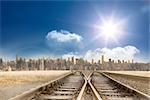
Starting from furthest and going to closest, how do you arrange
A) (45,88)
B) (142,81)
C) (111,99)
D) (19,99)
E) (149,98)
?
(142,81) < (45,88) < (111,99) < (149,98) < (19,99)

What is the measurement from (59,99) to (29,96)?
91cm

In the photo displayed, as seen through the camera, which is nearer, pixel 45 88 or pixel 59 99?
pixel 59 99

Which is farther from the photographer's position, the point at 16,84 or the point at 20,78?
the point at 20,78

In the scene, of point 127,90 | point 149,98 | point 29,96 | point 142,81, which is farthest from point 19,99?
point 142,81

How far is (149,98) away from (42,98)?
10.8 ft

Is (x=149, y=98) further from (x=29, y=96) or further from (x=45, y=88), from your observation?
(x=45, y=88)

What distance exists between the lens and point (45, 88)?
1254cm

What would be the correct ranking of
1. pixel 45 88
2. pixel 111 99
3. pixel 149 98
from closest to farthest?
pixel 149 98 → pixel 111 99 → pixel 45 88

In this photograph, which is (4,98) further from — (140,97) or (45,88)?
(140,97)

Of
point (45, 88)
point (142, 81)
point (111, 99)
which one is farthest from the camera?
point (142, 81)

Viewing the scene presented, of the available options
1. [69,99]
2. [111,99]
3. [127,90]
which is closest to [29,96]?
[69,99]

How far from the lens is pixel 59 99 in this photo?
30.6 feet

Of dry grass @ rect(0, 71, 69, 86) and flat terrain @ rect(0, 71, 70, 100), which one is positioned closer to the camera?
flat terrain @ rect(0, 71, 70, 100)

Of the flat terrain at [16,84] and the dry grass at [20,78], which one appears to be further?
the dry grass at [20,78]
